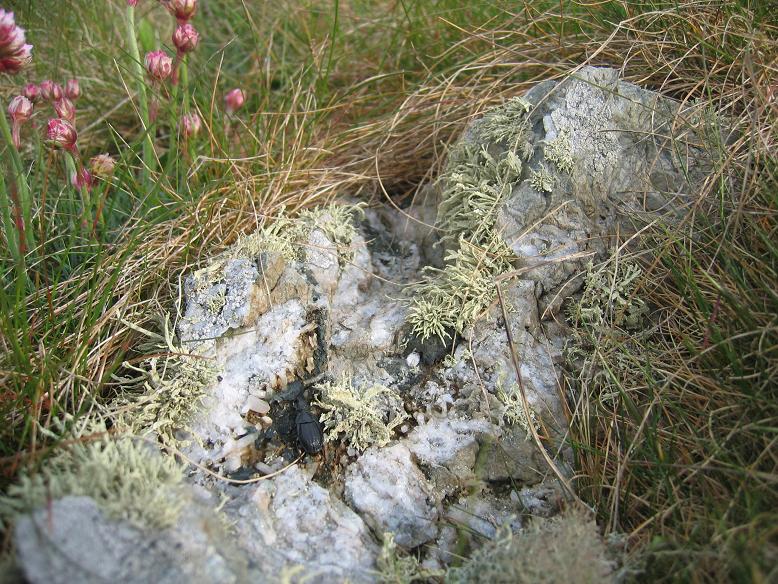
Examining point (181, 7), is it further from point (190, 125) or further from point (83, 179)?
point (83, 179)

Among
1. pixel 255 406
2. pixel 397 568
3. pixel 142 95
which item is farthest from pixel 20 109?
pixel 397 568

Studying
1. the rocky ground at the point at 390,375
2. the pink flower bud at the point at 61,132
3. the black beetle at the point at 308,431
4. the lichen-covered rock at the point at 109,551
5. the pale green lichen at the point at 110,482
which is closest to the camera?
the lichen-covered rock at the point at 109,551

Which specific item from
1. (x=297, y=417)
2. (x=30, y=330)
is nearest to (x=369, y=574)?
(x=297, y=417)

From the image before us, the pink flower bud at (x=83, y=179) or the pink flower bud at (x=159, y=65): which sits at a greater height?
the pink flower bud at (x=159, y=65)

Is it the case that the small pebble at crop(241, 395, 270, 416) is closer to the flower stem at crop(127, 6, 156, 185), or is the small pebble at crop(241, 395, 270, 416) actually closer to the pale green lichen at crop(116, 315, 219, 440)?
the pale green lichen at crop(116, 315, 219, 440)

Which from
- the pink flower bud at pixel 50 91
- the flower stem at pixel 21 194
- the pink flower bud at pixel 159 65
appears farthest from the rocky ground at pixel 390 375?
the pink flower bud at pixel 50 91

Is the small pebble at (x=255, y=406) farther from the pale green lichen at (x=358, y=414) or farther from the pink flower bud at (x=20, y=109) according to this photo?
the pink flower bud at (x=20, y=109)

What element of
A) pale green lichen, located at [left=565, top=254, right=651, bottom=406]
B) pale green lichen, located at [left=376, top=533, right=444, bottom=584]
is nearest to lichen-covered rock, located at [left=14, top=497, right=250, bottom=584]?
pale green lichen, located at [left=376, top=533, right=444, bottom=584]
